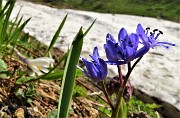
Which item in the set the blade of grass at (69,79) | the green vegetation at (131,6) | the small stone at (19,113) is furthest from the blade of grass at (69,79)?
the green vegetation at (131,6)

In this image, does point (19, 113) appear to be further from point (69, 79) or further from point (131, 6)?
point (131, 6)

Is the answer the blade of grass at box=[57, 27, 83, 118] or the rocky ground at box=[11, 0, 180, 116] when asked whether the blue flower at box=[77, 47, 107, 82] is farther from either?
the rocky ground at box=[11, 0, 180, 116]

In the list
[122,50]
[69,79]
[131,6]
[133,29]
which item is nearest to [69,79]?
[69,79]

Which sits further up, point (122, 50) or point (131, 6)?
point (131, 6)

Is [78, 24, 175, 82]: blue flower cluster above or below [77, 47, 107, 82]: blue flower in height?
above

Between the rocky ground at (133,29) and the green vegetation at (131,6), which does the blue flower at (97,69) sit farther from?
the green vegetation at (131,6)

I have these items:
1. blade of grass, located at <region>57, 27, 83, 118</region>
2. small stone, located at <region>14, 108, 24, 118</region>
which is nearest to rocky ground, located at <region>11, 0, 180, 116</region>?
small stone, located at <region>14, 108, 24, 118</region>
